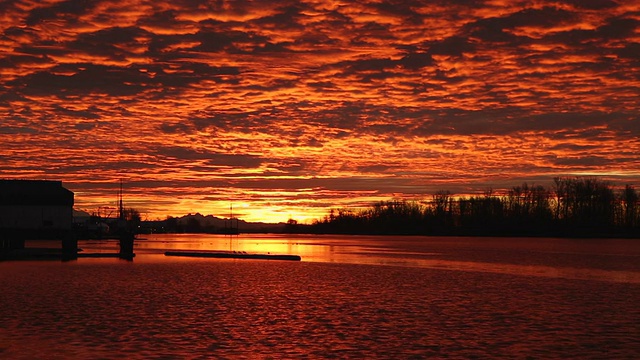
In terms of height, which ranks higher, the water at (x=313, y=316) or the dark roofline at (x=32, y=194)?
the dark roofline at (x=32, y=194)

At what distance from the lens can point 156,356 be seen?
18.9 m

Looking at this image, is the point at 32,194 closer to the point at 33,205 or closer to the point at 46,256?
the point at 33,205

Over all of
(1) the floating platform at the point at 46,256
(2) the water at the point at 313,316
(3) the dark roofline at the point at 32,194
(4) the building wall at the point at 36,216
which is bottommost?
(2) the water at the point at 313,316

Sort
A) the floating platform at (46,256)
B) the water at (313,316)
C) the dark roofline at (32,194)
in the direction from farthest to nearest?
1. the dark roofline at (32,194)
2. the floating platform at (46,256)
3. the water at (313,316)

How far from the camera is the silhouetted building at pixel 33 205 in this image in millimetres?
97938

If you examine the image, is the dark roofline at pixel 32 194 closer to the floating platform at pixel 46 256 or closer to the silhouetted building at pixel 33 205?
the silhouetted building at pixel 33 205

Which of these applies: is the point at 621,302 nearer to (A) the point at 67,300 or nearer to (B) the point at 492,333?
(B) the point at 492,333

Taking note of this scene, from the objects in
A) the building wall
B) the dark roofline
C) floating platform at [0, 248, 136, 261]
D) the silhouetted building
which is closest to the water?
floating platform at [0, 248, 136, 261]

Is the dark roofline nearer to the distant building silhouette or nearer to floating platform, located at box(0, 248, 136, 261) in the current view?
the distant building silhouette

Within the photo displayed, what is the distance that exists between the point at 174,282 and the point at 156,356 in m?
23.9

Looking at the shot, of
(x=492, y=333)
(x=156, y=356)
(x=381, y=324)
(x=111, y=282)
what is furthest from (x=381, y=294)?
(x=156, y=356)

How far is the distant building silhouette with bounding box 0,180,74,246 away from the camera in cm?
9794

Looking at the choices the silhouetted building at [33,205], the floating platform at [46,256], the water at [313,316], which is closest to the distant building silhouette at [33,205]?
the silhouetted building at [33,205]

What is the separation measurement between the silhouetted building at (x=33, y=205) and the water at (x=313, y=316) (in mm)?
54136
